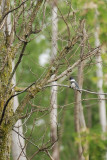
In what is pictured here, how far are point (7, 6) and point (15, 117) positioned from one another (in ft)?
6.42

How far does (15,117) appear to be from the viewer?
5160 millimetres

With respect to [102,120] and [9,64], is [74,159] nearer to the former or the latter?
[102,120]

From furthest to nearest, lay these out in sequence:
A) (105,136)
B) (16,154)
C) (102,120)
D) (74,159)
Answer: (74,159) < (102,120) < (16,154) < (105,136)

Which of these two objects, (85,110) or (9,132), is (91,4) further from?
(85,110)

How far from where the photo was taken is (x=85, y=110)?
22.4 m

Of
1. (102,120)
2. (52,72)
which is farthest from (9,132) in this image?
(102,120)

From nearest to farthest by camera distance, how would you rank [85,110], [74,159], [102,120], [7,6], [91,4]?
[91,4] → [7,6] → [102,120] → [74,159] → [85,110]

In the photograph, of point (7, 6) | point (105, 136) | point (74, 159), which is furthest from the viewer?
point (74, 159)

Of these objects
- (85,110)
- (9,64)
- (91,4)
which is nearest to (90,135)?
(91,4)

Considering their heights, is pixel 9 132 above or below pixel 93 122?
below

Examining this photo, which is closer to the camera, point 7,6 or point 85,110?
point 7,6

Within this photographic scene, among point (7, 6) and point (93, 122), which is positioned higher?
point (93, 122)

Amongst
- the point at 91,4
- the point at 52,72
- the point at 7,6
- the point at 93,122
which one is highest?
the point at 93,122

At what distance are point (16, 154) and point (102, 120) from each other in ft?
29.5
